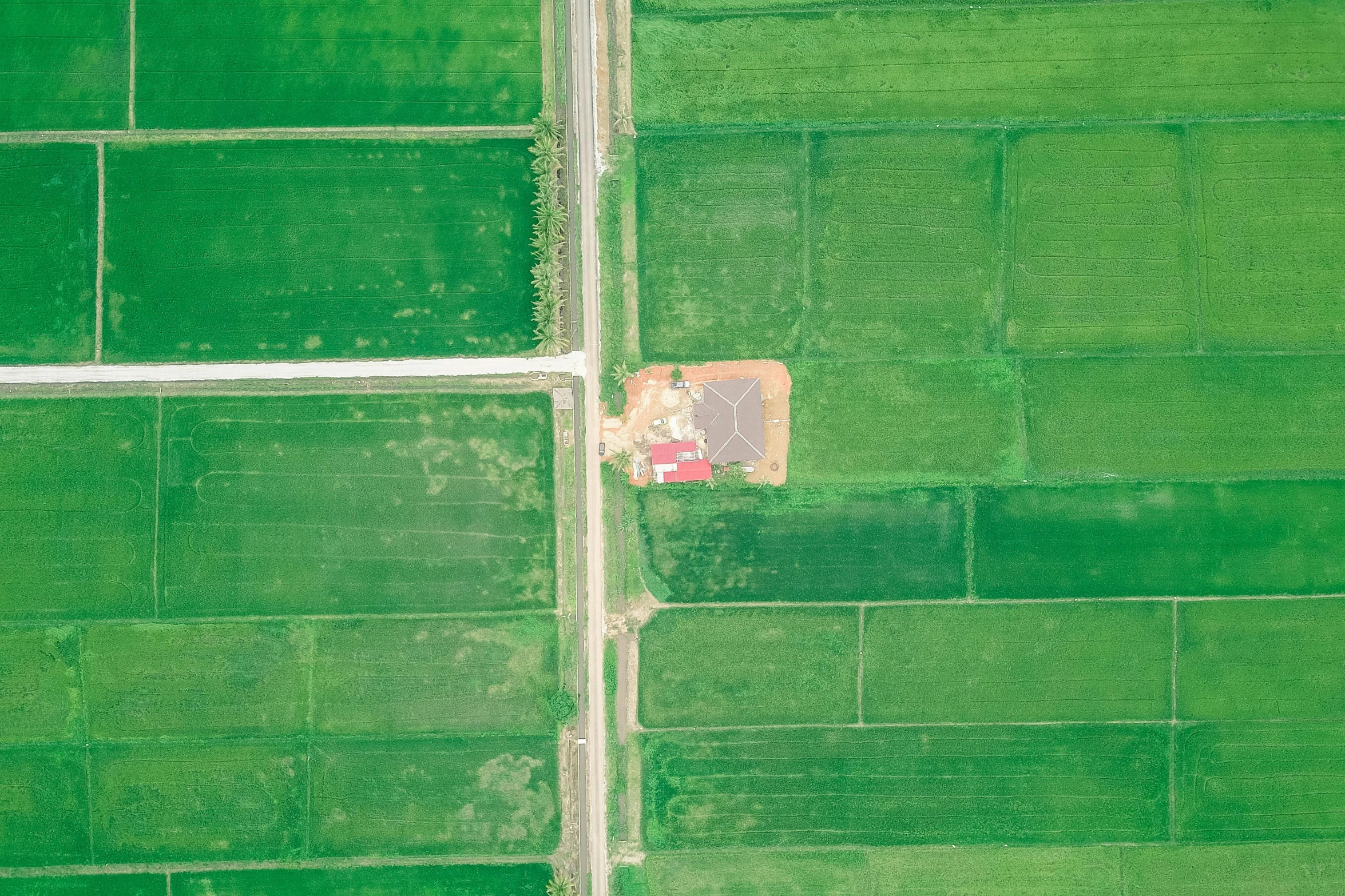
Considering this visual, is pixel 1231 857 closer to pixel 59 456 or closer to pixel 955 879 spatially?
pixel 955 879

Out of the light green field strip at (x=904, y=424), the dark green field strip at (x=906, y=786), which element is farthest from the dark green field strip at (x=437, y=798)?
the light green field strip at (x=904, y=424)

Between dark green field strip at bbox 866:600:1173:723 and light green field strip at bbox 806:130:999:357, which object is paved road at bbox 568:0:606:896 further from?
dark green field strip at bbox 866:600:1173:723

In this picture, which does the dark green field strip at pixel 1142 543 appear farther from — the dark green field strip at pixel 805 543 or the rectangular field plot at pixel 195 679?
the rectangular field plot at pixel 195 679

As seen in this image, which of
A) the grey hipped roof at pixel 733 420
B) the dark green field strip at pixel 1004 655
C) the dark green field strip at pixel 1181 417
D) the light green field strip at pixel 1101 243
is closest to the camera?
the grey hipped roof at pixel 733 420

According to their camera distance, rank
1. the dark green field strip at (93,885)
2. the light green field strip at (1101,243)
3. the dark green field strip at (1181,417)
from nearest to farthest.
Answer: the dark green field strip at (93,885) → the dark green field strip at (1181,417) → the light green field strip at (1101,243)

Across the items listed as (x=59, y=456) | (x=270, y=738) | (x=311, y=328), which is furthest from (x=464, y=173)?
(x=270, y=738)

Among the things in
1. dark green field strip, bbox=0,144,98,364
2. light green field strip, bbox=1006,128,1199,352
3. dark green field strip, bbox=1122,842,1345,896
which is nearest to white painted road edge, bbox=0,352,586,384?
dark green field strip, bbox=0,144,98,364
